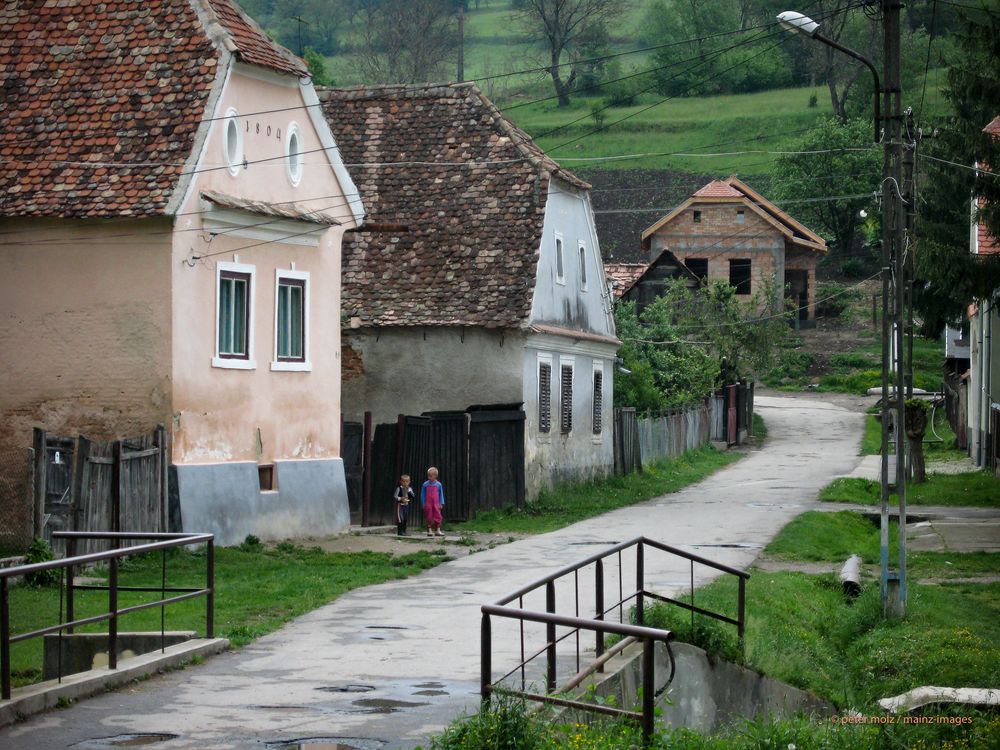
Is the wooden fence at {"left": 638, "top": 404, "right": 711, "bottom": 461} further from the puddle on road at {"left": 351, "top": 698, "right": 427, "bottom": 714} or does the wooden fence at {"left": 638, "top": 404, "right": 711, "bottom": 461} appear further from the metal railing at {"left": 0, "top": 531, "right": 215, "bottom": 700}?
Result: the puddle on road at {"left": 351, "top": 698, "right": 427, "bottom": 714}

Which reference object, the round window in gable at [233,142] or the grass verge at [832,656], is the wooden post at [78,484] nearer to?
the round window in gable at [233,142]

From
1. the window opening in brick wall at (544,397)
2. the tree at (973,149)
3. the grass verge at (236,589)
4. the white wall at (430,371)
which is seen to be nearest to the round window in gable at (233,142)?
the grass verge at (236,589)

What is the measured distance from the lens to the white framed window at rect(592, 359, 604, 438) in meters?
34.6

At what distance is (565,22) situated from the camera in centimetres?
10438

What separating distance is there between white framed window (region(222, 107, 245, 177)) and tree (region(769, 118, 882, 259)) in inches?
2247

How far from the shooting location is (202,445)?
20.1m

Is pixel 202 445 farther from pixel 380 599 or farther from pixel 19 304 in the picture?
pixel 380 599

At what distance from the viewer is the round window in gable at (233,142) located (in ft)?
68.7

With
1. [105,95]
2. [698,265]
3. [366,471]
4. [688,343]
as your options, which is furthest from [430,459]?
[698,265]

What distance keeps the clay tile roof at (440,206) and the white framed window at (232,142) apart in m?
7.36

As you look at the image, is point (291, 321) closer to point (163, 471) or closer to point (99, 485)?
point (163, 471)

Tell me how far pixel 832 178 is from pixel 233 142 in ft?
208

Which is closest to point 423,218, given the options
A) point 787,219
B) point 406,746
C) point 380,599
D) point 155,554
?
point 155,554

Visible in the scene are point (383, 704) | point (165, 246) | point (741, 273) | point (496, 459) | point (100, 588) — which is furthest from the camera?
point (741, 273)
